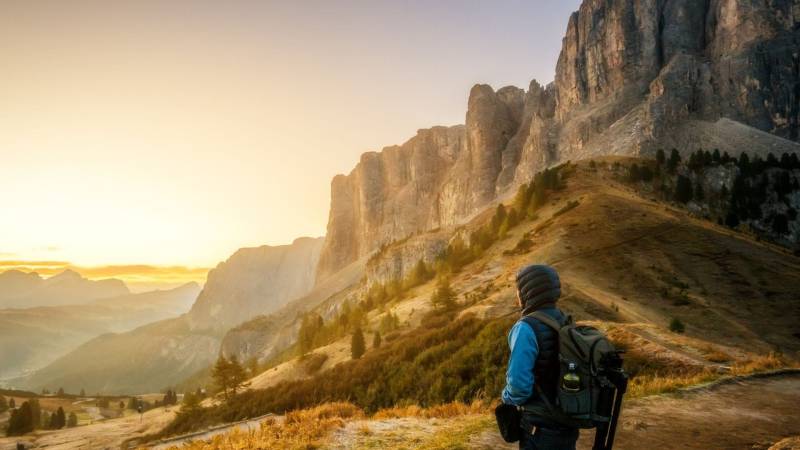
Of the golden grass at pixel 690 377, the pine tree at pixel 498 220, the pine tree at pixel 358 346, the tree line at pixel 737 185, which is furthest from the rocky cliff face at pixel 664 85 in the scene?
the golden grass at pixel 690 377

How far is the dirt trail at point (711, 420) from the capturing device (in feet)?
33.1

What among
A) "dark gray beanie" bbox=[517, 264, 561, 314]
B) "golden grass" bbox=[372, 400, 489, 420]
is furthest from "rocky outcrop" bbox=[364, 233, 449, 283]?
"dark gray beanie" bbox=[517, 264, 561, 314]

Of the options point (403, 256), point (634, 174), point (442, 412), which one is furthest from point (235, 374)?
point (634, 174)

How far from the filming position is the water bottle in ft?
15.6

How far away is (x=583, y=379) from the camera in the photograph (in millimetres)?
4809

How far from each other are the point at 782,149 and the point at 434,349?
11269 centimetres

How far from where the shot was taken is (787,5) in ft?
398

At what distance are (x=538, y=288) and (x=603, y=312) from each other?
31.0 metres

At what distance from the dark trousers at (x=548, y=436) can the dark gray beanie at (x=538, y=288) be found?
4.14 ft

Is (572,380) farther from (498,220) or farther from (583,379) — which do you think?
(498,220)

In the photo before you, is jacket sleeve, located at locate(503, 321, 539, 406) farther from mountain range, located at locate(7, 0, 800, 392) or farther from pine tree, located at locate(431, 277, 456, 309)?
mountain range, located at locate(7, 0, 800, 392)

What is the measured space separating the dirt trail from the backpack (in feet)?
18.9

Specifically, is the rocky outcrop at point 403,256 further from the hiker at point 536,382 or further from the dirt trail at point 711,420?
the hiker at point 536,382

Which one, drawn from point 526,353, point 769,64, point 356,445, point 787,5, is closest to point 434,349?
point 356,445
